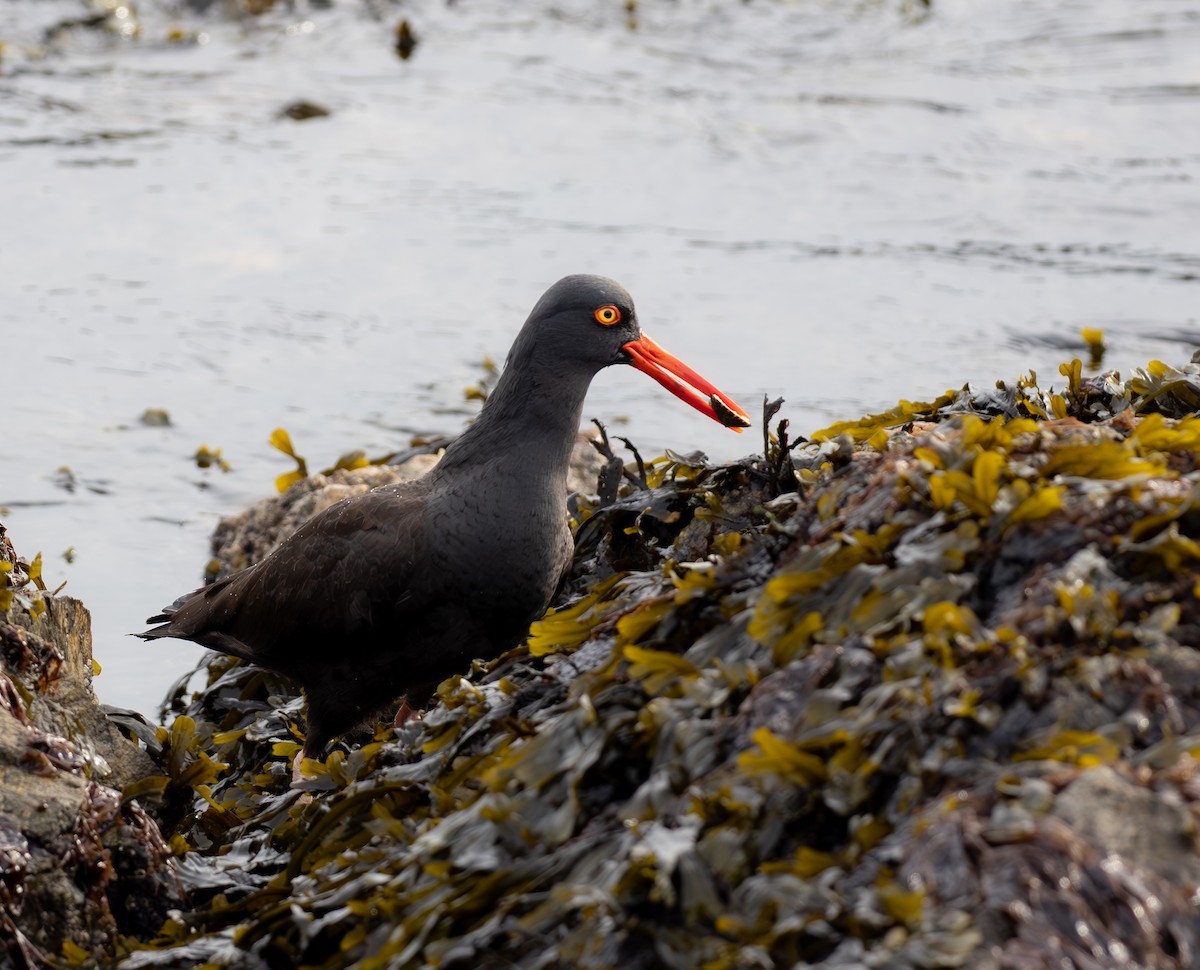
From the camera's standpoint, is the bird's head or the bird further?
the bird's head

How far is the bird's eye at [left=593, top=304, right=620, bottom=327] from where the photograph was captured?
4848 millimetres

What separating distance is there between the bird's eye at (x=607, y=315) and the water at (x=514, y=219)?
2637 millimetres

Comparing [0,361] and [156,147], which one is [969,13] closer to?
[156,147]

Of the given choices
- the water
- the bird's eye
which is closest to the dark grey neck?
the bird's eye

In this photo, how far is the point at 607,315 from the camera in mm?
4859

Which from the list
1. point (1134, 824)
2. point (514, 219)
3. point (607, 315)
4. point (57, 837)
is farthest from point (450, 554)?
point (514, 219)

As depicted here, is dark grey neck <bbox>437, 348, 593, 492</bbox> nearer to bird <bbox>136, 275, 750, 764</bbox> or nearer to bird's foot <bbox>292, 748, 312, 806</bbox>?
bird <bbox>136, 275, 750, 764</bbox>

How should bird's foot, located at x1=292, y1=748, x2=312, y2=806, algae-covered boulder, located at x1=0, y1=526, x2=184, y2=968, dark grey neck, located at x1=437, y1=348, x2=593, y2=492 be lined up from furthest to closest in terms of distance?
dark grey neck, located at x1=437, y1=348, x2=593, y2=492, bird's foot, located at x1=292, y1=748, x2=312, y2=806, algae-covered boulder, located at x1=0, y1=526, x2=184, y2=968

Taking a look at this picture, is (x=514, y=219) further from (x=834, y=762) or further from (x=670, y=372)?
(x=834, y=762)

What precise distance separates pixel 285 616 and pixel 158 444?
3.92 m

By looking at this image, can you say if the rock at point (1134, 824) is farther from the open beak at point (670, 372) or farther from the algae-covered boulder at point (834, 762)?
Answer: the open beak at point (670, 372)

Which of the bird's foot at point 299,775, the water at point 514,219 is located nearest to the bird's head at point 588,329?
the bird's foot at point 299,775

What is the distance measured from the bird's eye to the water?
264 cm

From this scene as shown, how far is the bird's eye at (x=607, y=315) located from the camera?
4.85 m
